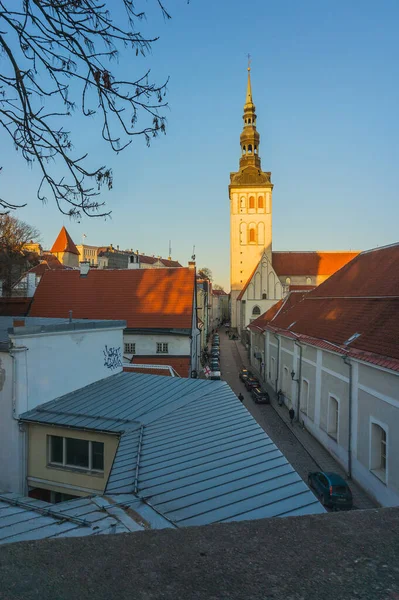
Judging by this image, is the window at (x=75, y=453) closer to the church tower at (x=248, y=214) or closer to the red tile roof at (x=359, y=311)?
the red tile roof at (x=359, y=311)

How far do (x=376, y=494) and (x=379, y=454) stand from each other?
111cm

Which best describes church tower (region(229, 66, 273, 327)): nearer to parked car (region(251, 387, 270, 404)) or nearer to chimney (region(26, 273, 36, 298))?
chimney (region(26, 273, 36, 298))

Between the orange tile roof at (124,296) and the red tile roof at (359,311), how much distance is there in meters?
6.58

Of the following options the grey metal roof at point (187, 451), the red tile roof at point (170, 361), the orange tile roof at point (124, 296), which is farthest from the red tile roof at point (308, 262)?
the grey metal roof at point (187, 451)

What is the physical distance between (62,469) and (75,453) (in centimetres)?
46

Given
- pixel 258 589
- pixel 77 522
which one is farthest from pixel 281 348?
pixel 258 589

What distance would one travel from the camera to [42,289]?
26.2 m

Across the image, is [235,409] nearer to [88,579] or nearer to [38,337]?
[38,337]

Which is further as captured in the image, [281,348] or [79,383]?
[281,348]

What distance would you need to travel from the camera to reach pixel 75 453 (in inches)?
339

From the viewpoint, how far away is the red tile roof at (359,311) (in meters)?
12.6

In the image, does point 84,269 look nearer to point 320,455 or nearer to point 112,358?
point 112,358

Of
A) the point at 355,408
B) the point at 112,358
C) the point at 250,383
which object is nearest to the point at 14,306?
the point at 250,383

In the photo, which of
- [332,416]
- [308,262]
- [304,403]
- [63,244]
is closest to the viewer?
[332,416]
